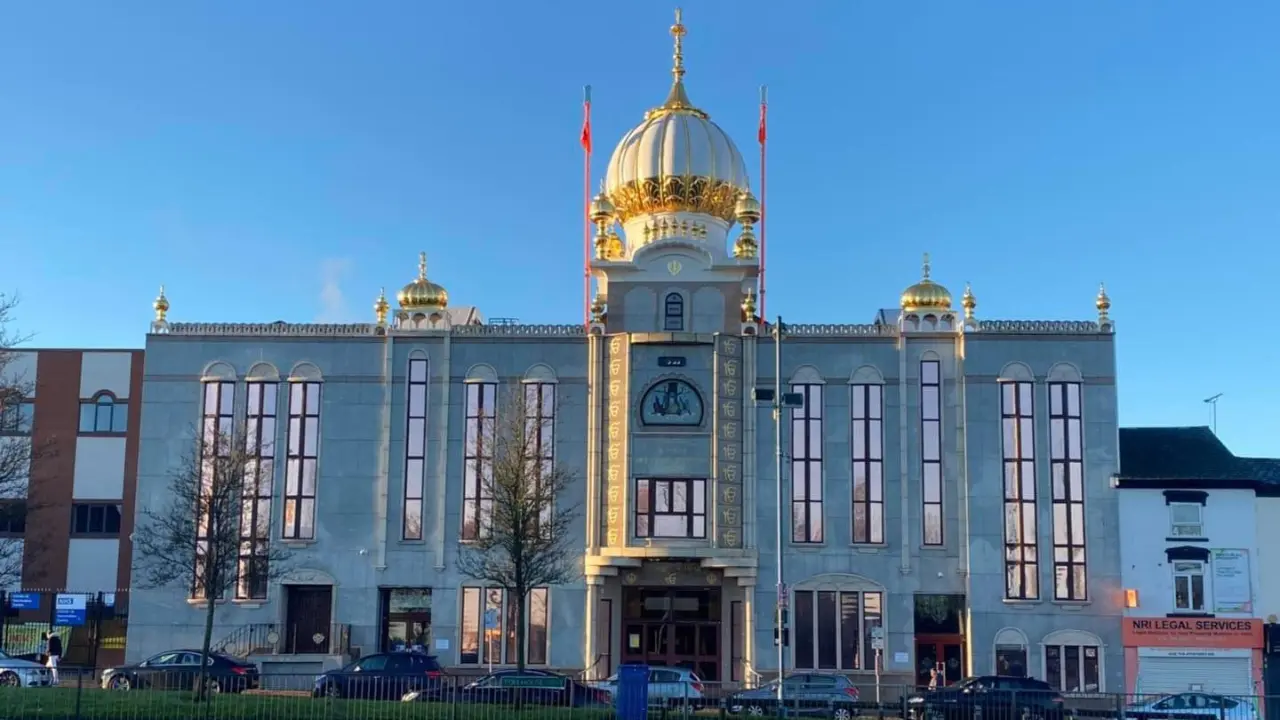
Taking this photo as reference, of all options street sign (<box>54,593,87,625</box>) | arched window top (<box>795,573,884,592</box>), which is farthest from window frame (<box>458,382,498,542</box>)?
street sign (<box>54,593,87,625</box>)

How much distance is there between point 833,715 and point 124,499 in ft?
115

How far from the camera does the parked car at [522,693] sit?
3416 centimetres

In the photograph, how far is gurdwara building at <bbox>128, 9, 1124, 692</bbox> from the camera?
168ft

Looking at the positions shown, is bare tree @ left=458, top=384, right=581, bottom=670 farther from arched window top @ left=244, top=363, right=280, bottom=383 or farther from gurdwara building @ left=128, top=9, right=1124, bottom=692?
arched window top @ left=244, top=363, right=280, bottom=383

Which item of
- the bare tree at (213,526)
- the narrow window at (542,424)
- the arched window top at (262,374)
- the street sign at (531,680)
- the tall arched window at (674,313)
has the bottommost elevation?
the street sign at (531,680)

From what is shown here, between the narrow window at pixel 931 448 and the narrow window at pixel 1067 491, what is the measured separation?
3957 millimetres

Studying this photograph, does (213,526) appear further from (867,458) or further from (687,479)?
(867,458)

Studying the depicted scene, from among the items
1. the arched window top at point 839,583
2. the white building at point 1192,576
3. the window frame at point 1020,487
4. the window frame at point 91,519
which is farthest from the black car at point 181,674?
the white building at point 1192,576

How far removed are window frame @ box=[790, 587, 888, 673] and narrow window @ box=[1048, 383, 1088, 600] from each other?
20.9 feet

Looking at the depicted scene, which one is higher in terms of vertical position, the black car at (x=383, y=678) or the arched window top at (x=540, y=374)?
the arched window top at (x=540, y=374)

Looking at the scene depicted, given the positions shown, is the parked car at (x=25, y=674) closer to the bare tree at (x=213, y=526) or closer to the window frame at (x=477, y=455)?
the bare tree at (x=213, y=526)

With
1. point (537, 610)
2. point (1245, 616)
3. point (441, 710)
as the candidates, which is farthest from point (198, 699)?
point (1245, 616)

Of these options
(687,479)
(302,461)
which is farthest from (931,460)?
(302,461)

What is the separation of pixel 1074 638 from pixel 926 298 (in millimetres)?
13051
